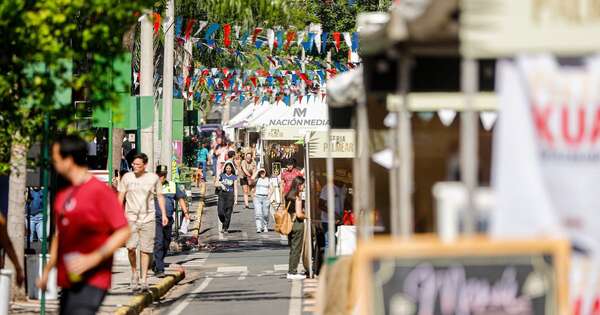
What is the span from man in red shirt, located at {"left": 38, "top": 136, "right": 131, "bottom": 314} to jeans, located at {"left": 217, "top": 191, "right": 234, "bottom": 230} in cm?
2575

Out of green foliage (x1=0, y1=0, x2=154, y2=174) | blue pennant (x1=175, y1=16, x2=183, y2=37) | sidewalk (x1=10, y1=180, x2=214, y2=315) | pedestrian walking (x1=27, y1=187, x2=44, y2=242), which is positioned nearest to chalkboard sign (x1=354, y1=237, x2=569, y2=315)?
green foliage (x1=0, y1=0, x2=154, y2=174)

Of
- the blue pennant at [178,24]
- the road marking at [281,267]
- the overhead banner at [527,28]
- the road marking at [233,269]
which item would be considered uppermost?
the blue pennant at [178,24]

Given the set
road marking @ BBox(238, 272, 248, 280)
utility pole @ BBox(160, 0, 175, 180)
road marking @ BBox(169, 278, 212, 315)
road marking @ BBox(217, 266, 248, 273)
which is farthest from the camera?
utility pole @ BBox(160, 0, 175, 180)

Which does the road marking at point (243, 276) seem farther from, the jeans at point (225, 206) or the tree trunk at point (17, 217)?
the jeans at point (225, 206)

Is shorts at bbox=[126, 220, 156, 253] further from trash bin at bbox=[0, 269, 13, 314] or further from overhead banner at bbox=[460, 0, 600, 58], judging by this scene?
overhead banner at bbox=[460, 0, 600, 58]

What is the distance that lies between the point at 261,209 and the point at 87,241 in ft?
89.1

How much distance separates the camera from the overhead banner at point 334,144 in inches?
882

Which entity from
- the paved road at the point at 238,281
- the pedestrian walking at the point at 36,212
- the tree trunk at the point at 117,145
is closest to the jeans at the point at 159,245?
the paved road at the point at 238,281

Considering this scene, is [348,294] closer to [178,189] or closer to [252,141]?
[178,189]

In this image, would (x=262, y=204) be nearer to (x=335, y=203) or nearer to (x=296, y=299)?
(x=335, y=203)

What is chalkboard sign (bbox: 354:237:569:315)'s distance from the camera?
761cm

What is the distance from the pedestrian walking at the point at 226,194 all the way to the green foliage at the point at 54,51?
22803mm

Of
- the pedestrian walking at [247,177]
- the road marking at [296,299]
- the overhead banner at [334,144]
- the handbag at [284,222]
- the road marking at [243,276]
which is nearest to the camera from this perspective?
the road marking at [296,299]

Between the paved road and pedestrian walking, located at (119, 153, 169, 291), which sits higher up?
pedestrian walking, located at (119, 153, 169, 291)
